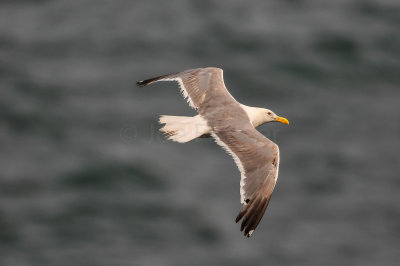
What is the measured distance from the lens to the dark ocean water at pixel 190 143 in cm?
1641

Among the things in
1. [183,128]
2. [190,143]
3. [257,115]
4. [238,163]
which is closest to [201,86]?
[257,115]

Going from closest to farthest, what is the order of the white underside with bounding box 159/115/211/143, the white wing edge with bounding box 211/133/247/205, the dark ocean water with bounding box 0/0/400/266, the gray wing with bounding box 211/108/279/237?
the gray wing with bounding box 211/108/279/237
the white wing edge with bounding box 211/133/247/205
the white underside with bounding box 159/115/211/143
the dark ocean water with bounding box 0/0/400/266

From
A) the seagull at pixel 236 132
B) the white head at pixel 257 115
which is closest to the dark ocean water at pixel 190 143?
the white head at pixel 257 115

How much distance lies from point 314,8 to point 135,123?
22.7 feet

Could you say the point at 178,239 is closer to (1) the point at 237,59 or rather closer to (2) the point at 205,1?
(1) the point at 237,59

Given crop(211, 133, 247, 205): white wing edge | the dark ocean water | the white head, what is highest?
crop(211, 133, 247, 205): white wing edge

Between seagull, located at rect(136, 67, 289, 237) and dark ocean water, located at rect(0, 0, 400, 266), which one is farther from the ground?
seagull, located at rect(136, 67, 289, 237)

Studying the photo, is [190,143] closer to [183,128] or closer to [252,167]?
[183,128]

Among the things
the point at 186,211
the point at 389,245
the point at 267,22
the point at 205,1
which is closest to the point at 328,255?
the point at 389,245

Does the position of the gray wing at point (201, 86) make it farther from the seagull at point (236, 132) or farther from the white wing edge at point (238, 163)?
the white wing edge at point (238, 163)

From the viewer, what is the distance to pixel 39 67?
20328 millimetres

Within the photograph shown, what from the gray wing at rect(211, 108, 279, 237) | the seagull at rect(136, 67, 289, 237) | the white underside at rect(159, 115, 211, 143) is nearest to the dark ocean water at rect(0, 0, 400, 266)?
the seagull at rect(136, 67, 289, 237)

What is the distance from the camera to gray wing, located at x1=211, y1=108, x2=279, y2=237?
8.60 m

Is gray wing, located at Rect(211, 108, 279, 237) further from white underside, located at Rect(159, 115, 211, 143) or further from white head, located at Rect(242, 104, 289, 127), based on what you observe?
white head, located at Rect(242, 104, 289, 127)
